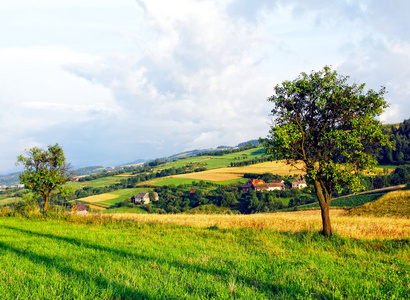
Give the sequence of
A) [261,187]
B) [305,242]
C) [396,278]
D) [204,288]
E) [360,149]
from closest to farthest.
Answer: [204,288], [396,278], [305,242], [360,149], [261,187]

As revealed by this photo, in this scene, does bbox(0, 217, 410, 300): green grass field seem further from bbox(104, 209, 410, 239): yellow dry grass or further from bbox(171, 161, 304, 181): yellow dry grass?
bbox(171, 161, 304, 181): yellow dry grass

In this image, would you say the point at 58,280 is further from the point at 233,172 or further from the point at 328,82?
the point at 233,172

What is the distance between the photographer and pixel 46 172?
26172 millimetres

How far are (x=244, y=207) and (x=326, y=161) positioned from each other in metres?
84.6

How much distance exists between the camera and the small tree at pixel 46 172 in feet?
84.5

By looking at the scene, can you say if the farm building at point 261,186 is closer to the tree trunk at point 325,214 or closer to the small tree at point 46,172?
the small tree at point 46,172

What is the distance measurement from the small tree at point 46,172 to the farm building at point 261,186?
303 ft

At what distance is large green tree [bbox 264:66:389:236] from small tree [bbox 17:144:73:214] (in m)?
22.0

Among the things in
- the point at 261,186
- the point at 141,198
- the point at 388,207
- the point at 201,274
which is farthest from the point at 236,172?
the point at 201,274

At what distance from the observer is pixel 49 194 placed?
27172mm

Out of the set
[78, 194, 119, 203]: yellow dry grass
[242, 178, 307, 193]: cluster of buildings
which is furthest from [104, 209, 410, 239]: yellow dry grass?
[78, 194, 119, 203]: yellow dry grass

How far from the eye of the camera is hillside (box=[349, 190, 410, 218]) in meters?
40.7

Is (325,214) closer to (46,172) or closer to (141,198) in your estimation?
(46,172)

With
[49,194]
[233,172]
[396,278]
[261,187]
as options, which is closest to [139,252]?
[396,278]
